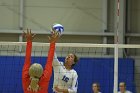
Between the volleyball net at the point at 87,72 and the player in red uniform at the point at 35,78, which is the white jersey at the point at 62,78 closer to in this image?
the player in red uniform at the point at 35,78

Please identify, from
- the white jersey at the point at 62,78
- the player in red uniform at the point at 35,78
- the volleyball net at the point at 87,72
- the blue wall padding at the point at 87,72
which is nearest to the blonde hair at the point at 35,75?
the player in red uniform at the point at 35,78

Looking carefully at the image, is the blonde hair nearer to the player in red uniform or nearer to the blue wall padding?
the player in red uniform

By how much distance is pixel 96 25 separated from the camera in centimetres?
920

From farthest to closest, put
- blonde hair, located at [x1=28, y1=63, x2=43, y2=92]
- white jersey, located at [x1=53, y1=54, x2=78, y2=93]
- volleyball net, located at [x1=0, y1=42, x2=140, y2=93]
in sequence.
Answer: volleyball net, located at [x1=0, y1=42, x2=140, y2=93], white jersey, located at [x1=53, y1=54, x2=78, y2=93], blonde hair, located at [x1=28, y1=63, x2=43, y2=92]

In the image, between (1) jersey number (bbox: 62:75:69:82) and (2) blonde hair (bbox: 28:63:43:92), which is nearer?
(2) blonde hair (bbox: 28:63:43:92)

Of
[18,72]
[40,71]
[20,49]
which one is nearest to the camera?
[40,71]

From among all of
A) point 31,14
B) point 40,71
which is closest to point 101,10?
point 31,14

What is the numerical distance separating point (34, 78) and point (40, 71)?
0.08 m

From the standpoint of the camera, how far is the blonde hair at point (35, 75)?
10.3ft

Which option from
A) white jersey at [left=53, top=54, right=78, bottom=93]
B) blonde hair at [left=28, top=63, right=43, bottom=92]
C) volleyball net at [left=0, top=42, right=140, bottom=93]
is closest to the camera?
blonde hair at [left=28, top=63, right=43, bottom=92]

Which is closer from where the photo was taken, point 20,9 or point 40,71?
point 40,71

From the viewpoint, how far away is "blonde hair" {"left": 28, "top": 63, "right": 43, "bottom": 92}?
124 inches

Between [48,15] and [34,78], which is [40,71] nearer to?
[34,78]

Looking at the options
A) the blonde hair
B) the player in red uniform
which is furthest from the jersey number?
the blonde hair
